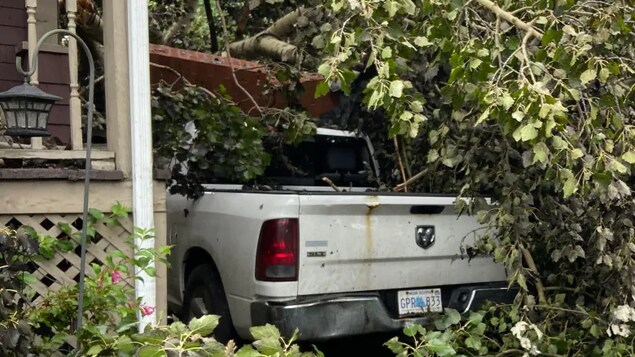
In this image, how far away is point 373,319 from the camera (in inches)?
189

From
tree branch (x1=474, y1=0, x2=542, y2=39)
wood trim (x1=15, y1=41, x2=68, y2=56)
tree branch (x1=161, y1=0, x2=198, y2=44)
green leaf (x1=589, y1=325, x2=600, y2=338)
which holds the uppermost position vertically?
tree branch (x1=161, y1=0, x2=198, y2=44)

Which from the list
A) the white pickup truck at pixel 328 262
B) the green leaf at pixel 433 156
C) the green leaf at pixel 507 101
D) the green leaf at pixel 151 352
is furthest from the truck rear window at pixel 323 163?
the green leaf at pixel 151 352

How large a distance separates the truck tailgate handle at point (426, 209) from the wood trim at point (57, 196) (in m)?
1.94

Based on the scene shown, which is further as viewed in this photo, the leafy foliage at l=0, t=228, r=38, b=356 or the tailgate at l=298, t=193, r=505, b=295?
the tailgate at l=298, t=193, r=505, b=295

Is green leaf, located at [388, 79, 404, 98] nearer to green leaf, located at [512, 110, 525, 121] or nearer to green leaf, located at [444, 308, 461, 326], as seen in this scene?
green leaf, located at [512, 110, 525, 121]

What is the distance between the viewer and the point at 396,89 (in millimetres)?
3555

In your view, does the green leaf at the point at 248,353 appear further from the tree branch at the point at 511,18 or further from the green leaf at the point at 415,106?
the tree branch at the point at 511,18

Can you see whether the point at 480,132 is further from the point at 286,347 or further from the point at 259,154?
the point at 286,347

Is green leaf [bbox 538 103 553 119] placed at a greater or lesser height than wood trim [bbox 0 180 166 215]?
greater

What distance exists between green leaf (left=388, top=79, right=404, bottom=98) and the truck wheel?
7.42 feet

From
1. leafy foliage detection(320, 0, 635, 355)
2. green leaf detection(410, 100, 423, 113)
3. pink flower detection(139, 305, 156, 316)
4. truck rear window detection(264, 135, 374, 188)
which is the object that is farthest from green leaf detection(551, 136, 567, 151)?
truck rear window detection(264, 135, 374, 188)

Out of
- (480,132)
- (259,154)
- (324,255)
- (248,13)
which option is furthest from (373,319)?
(248,13)

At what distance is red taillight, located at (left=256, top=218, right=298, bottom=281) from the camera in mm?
4598

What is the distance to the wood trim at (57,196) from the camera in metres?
3.79
